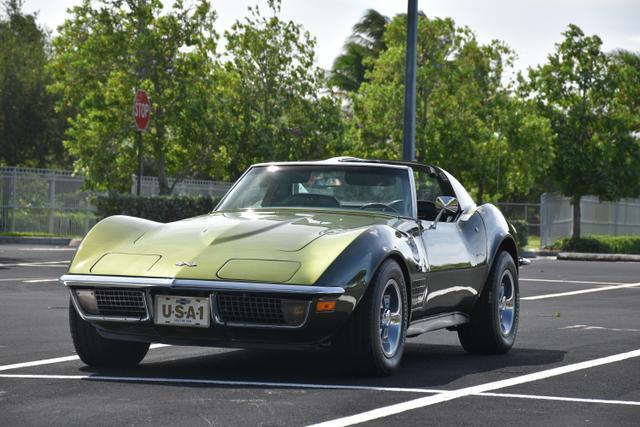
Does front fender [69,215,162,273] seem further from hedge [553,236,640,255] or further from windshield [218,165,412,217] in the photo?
hedge [553,236,640,255]

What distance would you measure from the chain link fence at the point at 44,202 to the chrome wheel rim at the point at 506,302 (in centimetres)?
2783

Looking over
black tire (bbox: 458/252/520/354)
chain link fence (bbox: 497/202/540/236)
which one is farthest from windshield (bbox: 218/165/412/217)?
chain link fence (bbox: 497/202/540/236)

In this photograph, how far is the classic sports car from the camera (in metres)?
7.44

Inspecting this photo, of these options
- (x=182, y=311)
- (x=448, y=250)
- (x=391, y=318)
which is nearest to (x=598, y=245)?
(x=448, y=250)

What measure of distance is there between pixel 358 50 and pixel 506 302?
5433 centimetres

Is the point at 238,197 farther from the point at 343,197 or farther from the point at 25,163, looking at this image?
the point at 25,163

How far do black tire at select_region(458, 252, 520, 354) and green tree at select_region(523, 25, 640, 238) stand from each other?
3445 cm

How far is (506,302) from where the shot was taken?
1034cm

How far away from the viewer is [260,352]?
9.31 m

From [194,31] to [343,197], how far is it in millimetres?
30523

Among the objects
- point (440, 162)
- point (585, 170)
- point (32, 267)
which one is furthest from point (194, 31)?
point (32, 267)

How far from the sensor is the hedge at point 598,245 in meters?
41.3

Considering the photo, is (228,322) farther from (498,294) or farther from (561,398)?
(498,294)

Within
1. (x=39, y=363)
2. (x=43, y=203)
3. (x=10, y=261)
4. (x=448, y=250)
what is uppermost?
(x=448, y=250)
